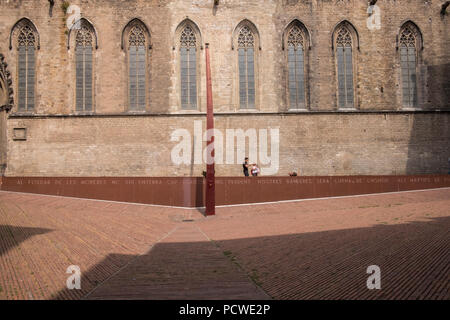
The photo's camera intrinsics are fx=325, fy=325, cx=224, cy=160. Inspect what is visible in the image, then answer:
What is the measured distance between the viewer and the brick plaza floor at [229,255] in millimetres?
4043

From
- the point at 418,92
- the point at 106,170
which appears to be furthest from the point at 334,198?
the point at 106,170

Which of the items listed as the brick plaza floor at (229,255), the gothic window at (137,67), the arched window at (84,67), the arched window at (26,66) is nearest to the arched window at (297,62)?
the gothic window at (137,67)

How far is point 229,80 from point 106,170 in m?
8.88

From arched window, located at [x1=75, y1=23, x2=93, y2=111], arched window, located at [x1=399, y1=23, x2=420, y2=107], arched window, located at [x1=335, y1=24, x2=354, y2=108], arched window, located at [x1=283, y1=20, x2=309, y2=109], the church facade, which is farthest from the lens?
arched window, located at [x1=399, y1=23, x2=420, y2=107]

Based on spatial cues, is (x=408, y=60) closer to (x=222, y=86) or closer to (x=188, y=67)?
(x=222, y=86)

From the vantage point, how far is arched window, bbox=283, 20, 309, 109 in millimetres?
19719

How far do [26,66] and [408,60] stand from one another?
909 inches

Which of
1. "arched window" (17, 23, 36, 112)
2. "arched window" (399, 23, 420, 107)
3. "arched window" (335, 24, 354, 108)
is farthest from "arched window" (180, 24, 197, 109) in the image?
"arched window" (399, 23, 420, 107)

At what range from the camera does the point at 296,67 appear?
19844 millimetres

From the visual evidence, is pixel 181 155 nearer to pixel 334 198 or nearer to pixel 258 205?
pixel 258 205

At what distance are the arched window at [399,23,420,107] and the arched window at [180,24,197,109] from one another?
1278 cm

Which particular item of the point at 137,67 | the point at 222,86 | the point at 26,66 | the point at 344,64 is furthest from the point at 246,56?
the point at 26,66

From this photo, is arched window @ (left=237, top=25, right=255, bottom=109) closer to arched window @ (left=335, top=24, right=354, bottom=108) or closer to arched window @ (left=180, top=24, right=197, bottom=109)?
arched window @ (left=180, top=24, right=197, bottom=109)

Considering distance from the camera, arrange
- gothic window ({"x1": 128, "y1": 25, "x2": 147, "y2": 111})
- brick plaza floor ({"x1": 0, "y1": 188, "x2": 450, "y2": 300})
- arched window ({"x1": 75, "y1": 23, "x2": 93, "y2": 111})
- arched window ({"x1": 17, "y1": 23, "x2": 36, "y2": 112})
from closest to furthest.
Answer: brick plaza floor ({"x1": 0, "y1": 188, "x2": 450, "y2": 300}) < arched window ({"x1": 17, "y1": 23, "x2": 36, "y2": 112}) < arched window ({"x1": 75, "y1": 23, "x2": 93, "y2": 111}) < gothic window ({"x1": 128, "y1": 25, "x2": 147, "y2": 111})
